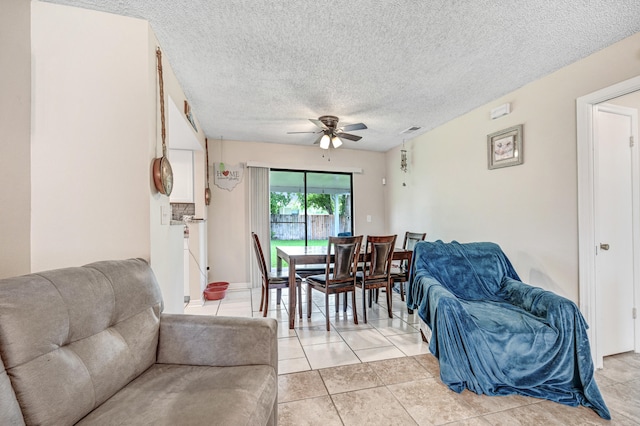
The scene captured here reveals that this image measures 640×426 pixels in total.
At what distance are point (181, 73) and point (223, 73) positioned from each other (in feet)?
1.23

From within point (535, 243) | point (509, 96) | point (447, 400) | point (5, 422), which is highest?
point (509, 96)

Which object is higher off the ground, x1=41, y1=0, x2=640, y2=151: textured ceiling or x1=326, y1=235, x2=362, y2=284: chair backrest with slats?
x1=41, y1=0, x2=640, y2=151: textured ceiling

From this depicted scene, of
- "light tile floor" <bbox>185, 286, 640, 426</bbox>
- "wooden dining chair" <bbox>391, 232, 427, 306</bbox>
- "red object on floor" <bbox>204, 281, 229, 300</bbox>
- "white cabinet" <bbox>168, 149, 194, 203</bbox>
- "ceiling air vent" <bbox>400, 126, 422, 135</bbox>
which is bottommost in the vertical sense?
"light tile floor" <bbox>185, 286, 640, 426</bbox>

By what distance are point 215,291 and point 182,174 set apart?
69.2 inches

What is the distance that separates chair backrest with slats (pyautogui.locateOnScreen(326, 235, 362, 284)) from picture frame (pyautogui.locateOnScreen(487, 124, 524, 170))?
1.70 m

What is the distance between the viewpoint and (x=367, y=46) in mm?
2045

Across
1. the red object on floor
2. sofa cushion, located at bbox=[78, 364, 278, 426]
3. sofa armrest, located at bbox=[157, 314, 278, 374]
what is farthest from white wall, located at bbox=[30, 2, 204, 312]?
the red object on floor

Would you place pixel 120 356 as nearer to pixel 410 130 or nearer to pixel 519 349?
pixel 519 349

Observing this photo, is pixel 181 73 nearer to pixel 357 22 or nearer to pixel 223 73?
pixel 223 73

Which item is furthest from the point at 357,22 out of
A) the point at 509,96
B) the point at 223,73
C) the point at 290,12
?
the point at 509,96

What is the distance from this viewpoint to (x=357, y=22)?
1.79 meters

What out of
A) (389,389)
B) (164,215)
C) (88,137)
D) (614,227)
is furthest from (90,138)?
(614,227)

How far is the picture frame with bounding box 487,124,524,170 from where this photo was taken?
2.73m

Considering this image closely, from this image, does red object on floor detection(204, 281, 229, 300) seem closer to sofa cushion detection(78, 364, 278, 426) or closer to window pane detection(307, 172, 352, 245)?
window pane detection(307, 172, 352, 245)
